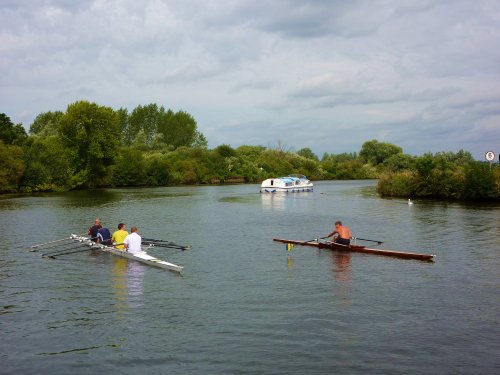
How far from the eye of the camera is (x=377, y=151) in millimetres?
143625

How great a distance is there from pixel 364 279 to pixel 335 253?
218 inches

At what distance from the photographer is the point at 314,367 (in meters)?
11.1

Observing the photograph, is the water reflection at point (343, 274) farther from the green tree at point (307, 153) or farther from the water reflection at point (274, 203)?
the green tree at point (307, 153)

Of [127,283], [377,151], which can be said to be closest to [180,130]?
[377,151]

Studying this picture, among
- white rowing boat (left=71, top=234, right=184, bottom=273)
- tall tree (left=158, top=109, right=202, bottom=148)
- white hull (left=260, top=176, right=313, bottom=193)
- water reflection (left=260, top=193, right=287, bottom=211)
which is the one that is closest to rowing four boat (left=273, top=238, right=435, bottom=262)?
white rowing boat (left=71, top=234, right=184, bottom=273)

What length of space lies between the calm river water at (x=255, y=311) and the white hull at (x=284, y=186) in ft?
175

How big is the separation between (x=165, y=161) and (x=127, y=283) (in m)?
98.2

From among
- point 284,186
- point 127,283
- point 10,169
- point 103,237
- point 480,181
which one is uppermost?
point 10,169

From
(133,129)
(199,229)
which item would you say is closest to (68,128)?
(133,129)

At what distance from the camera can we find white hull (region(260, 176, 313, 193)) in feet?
273

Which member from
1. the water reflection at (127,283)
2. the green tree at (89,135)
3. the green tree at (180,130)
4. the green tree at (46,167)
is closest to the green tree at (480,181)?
the water reflection at (127,283)

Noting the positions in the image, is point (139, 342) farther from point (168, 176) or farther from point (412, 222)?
point (168, 176)

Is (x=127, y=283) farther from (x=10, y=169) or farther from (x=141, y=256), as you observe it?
(x=10, y=169)

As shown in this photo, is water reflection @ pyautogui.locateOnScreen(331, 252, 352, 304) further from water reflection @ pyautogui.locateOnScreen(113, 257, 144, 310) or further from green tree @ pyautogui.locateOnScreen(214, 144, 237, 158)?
green tree @ pyautogui.locateOnScreen(214, 144, 237, 158)
